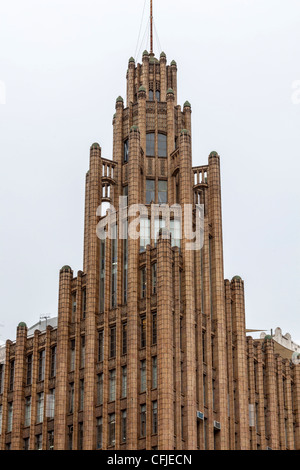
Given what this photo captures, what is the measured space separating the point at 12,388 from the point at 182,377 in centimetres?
1902

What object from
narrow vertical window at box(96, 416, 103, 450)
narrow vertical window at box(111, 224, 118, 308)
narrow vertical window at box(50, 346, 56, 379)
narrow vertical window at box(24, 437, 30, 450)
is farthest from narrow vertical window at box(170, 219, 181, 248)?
narrow vertical window at box(24, 437, 30, 450)

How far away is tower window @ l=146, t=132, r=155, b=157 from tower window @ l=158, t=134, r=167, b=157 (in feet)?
2.12

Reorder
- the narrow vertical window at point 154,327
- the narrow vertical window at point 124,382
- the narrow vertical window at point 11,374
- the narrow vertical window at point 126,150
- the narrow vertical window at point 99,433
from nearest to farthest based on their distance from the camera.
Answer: the narrow vertical window at point 99,433 → the narrow vertical window at point 124,382 → the narrow vertical window at point 154,327 → the narrow vertical window at point 11,374 → the narrow vertical window at point 126,150

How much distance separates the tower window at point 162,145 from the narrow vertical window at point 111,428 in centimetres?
2939

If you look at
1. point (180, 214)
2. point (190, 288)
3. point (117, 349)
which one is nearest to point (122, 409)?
point (117, 349)

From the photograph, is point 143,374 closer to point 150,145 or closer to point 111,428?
point 111,428

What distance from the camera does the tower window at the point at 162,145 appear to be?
11381 cm

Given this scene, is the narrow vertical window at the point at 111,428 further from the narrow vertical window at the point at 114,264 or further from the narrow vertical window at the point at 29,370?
the narrow vertical window at the point at 29,370

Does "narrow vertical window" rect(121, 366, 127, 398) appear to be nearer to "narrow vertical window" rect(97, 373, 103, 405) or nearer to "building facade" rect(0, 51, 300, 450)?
"building facade" rect(0, 51, 300, 450)

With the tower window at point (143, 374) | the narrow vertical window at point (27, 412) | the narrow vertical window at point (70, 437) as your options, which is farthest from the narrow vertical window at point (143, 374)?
the narrow vertical window at point (27, 412)

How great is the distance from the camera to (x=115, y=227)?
Answer: 107 metres

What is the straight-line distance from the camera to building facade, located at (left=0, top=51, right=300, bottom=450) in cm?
9825

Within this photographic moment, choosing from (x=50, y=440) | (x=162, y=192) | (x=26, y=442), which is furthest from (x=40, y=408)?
(x=162, y=192)
